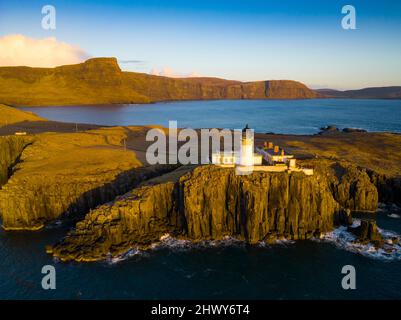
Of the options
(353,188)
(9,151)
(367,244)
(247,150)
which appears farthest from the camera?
(9,151)

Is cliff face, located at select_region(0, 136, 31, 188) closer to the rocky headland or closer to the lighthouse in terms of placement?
the rocky headland

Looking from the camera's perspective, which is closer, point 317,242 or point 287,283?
point 287,283

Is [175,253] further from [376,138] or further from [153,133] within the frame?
[376,138]

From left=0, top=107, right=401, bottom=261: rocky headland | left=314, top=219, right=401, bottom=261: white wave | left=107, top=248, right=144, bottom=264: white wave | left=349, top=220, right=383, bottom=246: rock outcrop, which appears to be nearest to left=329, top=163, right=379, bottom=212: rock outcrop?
left=0, top=107, right=401, bottom=261: rocky headland

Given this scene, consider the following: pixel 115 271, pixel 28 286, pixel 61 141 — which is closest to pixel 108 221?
pixel 115 271

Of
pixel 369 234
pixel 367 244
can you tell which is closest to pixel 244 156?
pixel 369 234

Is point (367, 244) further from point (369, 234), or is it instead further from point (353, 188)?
point (353, 188)

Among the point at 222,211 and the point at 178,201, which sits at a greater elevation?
the point at 178,201
